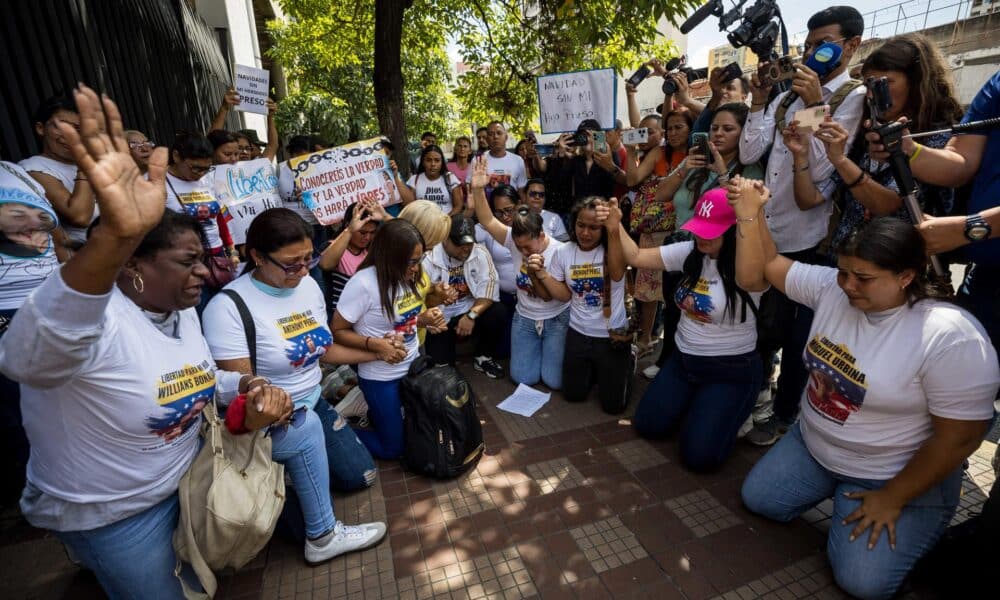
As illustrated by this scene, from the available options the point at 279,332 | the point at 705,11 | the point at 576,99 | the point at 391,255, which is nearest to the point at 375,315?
the point at 391,255

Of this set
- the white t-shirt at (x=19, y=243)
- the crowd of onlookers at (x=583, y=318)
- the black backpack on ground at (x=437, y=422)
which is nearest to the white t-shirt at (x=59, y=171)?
the crowd of onlookers at (x=583, y=318)

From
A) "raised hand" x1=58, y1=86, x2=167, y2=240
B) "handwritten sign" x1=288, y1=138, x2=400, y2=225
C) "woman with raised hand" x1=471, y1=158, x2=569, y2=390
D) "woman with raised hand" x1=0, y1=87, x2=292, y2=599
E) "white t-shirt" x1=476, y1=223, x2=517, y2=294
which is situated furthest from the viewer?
"white t-shirt" x1=476, y1=223, x2=517, y2=294

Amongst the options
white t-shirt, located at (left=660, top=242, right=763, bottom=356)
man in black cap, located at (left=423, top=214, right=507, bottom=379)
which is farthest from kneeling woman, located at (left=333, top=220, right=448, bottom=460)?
white t-shirt, located at (left=660, top=242, right=763, bottom=356)

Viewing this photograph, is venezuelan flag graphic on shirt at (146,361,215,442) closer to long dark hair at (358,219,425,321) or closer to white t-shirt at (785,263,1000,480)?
long dark hair at (358,219,425,321)

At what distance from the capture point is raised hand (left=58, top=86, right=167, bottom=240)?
1.19 meters

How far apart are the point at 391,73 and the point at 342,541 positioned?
5449mm

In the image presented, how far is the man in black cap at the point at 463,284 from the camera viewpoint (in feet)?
15.4

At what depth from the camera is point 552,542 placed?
9.21 ft

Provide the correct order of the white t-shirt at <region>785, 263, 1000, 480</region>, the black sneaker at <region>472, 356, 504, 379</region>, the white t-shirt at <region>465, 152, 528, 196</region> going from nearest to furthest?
the white t-shirt at <region>785, 263, 1000, 480</region> → the black sneaker at <region>472, 356, 504, 379</region> → the white t-shirt at <region>465, 152, 528, 196</region>

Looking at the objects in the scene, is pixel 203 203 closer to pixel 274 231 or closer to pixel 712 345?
pixel 274 231

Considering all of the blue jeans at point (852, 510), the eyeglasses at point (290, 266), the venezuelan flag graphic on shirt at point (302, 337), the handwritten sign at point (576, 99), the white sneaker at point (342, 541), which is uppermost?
the handwritten sign at point (576, 99)

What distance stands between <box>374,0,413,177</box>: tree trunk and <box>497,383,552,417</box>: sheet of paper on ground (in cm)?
339

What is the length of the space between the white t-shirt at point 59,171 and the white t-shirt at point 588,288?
3.34m

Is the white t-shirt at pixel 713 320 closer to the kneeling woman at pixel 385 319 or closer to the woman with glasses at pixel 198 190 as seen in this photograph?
the kneeling woman at pixel 385 319
